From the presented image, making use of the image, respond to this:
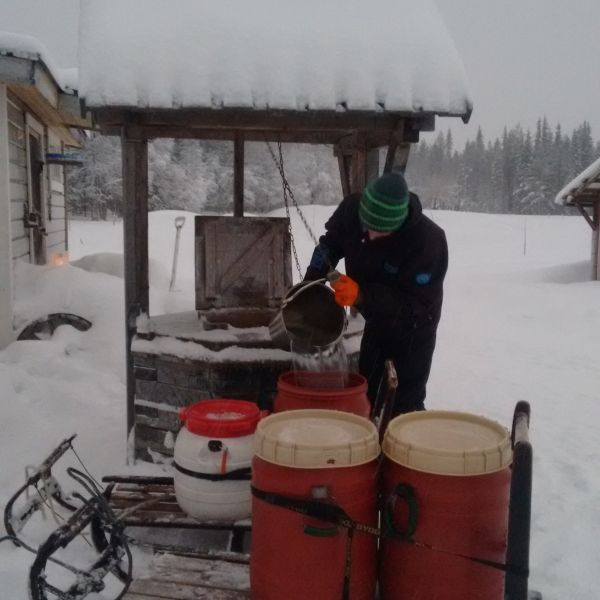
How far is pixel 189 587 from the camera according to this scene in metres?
2.63

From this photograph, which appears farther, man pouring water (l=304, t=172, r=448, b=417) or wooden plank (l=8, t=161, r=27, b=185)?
wooden plank (l=8, t=161, r=27, b=185)

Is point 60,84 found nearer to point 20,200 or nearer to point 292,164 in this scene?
point 20,200

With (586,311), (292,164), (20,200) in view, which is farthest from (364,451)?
(292,164)

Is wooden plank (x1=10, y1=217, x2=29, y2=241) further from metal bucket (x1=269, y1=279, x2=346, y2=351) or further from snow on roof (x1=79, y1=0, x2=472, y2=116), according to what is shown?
metal bucket (x1=269, y1=279, x2=346, y2=351)

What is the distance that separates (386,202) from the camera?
3271mm

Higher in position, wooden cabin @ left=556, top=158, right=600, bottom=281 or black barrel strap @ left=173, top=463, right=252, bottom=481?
wooden cabin @ left=556, top=158, right=600, bottom=281

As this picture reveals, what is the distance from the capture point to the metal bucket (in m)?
3.62

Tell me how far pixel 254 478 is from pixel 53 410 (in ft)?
12.0

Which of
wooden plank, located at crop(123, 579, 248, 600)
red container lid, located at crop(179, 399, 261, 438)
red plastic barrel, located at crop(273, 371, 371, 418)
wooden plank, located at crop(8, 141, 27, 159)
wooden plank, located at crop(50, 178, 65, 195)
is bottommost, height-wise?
wooden plank, located at crop(123, 579, 248, 600)

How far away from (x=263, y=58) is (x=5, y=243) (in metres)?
4.40

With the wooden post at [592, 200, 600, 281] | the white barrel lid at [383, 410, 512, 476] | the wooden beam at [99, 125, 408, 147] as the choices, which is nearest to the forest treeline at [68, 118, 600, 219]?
the wooden post at [592, 200, 600, 281]

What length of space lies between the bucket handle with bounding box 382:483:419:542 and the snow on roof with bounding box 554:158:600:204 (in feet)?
53.2

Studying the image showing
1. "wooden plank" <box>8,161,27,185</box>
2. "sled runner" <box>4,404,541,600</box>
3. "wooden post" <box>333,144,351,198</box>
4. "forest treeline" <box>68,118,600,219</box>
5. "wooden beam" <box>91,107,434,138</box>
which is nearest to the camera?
"sled runner" <box>4,404,541,600</box>

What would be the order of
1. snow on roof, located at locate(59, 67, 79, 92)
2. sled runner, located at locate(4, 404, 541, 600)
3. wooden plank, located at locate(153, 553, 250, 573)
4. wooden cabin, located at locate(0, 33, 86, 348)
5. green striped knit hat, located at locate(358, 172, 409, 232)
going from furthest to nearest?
snow on roof, located at locate(59, 67, 79, 92), wooden cabin, located at locate(0, 33, 86, 348), green striped knit hat, located at locate(358, 172, 409, 232), wooden plank, located at locate(153, 553, 250, 573), sled runner, located at locate(4, 404, 541, 600)
